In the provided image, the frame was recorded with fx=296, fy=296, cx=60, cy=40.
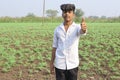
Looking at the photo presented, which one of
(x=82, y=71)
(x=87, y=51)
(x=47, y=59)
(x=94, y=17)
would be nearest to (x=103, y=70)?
(x=82, y=71)

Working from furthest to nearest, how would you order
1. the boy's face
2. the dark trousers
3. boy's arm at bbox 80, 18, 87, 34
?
the dark trousers < the boy's face < boy's arm at bbox 80, 18, 87, 34

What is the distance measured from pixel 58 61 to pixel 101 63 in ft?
13.2

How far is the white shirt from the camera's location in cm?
429

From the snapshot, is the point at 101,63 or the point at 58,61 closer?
the point at 58,61

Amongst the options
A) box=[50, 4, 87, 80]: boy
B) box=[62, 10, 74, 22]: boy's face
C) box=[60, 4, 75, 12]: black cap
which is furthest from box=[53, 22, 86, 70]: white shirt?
box=[60, 4, 75, 12]: black cap

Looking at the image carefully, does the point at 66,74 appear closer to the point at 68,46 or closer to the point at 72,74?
the point at 72,74

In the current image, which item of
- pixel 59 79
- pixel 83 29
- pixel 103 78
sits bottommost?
pixel 103 78

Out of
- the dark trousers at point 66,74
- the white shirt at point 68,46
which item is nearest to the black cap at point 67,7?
the white shirt at point 68,46

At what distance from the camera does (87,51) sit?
397 inches

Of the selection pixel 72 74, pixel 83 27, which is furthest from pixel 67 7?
pixel 72 74

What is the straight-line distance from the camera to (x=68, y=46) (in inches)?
169

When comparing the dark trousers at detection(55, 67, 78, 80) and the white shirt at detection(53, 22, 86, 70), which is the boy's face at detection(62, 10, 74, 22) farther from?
the dark trousers at detection(55, 67, 78, 80)

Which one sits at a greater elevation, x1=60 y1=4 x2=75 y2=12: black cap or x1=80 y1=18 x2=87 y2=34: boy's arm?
x1=60 y1=4 x2=75 y2=12: black cap

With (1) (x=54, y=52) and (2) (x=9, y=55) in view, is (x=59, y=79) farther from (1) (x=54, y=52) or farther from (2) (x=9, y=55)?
(2) (x=9, y=55)
